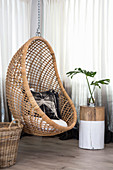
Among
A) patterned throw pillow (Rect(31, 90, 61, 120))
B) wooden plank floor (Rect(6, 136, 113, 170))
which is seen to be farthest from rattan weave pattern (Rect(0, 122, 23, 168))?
patterned throw pillow (Rect(31, 90, 61, 120))

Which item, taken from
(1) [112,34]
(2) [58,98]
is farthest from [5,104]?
(1) [112,34]

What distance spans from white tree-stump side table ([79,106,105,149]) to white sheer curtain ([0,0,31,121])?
3.57 ft

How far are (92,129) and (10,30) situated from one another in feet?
5.76

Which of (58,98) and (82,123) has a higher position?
(58,98)

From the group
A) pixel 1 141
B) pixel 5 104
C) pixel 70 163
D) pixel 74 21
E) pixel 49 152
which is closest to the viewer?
pixel 1 141

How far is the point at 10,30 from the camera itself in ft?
12.0

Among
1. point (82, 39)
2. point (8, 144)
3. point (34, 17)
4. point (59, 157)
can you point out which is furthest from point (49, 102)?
point (34, 17)

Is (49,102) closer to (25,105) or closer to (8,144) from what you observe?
(25,105)

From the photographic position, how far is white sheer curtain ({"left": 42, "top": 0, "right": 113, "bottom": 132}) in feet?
12.1

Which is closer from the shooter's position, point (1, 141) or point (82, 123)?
point (1, 141)

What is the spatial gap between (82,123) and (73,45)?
1296 mm

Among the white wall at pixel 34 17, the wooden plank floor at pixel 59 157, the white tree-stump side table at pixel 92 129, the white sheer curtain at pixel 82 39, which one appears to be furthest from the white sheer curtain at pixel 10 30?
the white tree-stump side table at pixel 92 129

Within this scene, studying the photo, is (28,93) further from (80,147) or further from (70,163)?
(80,147)

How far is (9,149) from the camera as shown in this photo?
7.86 ft
